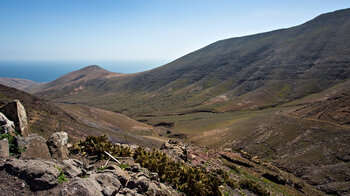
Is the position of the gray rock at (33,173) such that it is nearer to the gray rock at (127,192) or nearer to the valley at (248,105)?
the gray rock at (127,192)

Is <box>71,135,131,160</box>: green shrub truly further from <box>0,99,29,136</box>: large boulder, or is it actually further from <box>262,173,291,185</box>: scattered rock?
<box>262,173,291,185</box>: scattered rock

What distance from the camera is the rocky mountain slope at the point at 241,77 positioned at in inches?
3989

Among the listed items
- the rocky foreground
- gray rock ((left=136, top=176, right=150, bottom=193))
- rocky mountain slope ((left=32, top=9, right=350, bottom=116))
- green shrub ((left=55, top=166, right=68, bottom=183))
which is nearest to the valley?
rocky mountain slope ((left=32, top=9, right=350, bottom=116))

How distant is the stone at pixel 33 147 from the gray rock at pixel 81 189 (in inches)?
122

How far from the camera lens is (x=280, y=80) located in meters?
112

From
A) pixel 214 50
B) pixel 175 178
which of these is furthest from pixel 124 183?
pixel 214 50

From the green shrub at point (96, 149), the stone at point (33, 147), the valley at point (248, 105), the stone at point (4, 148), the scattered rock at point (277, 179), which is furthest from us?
the valley at point (248, 105)

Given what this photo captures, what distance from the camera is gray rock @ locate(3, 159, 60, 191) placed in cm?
642

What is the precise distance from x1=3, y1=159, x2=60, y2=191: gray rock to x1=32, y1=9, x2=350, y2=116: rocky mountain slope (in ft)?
297

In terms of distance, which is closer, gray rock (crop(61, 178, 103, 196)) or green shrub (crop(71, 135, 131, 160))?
gray rock (crop(61, 178, 103, 196))

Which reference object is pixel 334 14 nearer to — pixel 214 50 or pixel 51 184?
pixel 214 50

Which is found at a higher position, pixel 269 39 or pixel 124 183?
pixel 269 39

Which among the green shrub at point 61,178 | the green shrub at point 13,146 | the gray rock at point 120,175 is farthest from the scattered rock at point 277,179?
the green shrub at point 13,146

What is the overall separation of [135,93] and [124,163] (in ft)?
477
